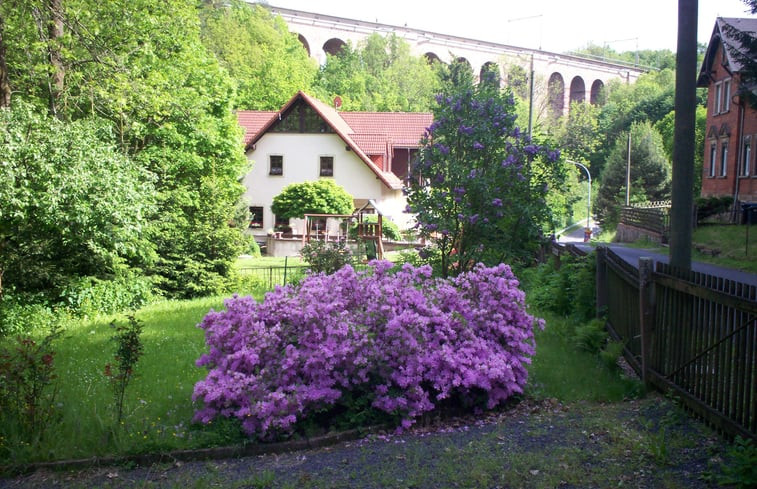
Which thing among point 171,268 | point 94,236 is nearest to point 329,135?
point 171,268

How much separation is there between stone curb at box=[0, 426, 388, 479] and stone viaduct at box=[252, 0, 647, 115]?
82.4 meters

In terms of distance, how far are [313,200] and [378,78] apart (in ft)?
181

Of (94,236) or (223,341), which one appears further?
(94,236)

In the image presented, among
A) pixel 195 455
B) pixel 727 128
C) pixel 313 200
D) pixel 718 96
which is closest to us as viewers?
pixel 195 455

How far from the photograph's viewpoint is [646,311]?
7621 mm

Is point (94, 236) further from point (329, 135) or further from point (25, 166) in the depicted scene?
point (329, 135)

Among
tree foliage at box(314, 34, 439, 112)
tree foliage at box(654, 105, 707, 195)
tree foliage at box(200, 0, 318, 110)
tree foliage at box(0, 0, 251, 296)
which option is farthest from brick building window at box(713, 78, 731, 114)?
tree foliage at box(314, 34, 439, 112)

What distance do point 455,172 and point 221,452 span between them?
710 centimetres

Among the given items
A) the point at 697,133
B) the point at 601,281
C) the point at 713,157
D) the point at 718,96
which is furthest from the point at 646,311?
the point at 697,133

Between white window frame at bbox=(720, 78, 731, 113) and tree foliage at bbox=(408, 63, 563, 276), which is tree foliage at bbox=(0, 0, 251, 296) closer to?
tree foliage at bbox=(408, 63, 563, 276)

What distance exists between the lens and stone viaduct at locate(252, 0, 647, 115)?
10412 centimetres

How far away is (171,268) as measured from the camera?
69.6ft

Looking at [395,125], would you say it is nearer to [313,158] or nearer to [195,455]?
[313,158]

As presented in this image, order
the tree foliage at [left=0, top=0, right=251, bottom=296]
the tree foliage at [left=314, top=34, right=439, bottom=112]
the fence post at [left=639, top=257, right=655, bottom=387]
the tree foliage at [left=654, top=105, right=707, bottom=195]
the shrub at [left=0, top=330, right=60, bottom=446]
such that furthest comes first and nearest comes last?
the tree foliage at [left=314, top=34, right=439, bottom=112], the tree foliage at [left=654, top=105, right=707, bottom=195], the tree foliage at [left=0, top=0, right=251, bottom=296], the fence post at [left=639, top=257, right=655, bottom=387], the shrub at [left=0, top=330, right=60, bottom=446]
